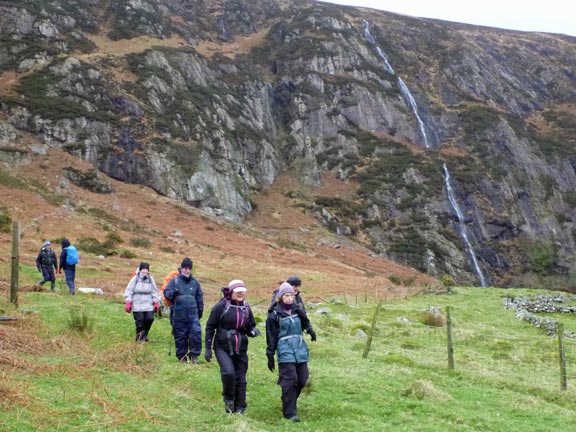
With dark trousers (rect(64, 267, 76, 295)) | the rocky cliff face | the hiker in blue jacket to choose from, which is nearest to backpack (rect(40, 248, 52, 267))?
dark trousers (rect(64, 267, 76, 295))

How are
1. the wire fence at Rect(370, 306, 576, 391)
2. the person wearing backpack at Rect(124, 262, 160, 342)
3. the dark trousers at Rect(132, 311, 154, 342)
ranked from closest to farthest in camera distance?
the person wearing backpack at Rect(124, 262, 160, 342) → the dark trousers at Rect(132, 311, 154, 342) → the wire fence at Rect(370, 306, 576, 391)

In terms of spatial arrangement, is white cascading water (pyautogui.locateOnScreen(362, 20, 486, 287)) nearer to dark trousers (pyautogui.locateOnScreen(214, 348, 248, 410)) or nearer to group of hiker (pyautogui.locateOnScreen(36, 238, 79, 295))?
group of hiker (pyautogui.locateOnScreen(36, 238, 79, 295))

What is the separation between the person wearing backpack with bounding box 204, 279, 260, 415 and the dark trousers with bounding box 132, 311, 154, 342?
4.78 m

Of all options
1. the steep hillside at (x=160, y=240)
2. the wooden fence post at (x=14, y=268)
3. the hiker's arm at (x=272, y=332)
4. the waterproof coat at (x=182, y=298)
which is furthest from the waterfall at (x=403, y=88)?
the hiker's arm at (x=272, y=332)

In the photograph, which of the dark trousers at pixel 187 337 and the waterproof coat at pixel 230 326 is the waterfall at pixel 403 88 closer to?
the dark trousers at pixel 187 337

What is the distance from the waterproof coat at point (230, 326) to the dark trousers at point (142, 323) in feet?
15.8

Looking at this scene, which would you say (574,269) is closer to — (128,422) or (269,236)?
(269,236)

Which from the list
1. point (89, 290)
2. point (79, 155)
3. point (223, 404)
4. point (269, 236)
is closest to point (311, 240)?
point (269, 236)

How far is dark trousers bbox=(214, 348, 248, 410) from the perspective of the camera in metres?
8.77

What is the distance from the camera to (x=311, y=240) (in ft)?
199

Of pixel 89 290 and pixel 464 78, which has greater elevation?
pixel 464 78

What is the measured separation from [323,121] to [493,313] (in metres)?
57.0

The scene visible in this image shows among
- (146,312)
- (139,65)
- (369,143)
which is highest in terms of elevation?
(139,65)

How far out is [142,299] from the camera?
43.4ft
